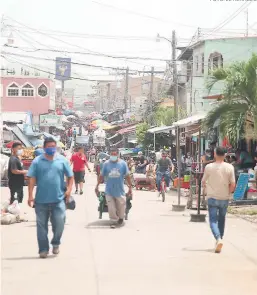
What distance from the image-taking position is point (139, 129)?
1766 inches

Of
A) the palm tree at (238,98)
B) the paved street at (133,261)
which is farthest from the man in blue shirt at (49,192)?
the palm tree at (238,98)

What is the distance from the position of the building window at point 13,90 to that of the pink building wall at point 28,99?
0.26 m

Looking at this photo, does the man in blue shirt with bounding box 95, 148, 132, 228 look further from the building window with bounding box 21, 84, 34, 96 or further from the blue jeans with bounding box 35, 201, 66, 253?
the building window with bounding box 21, 84, 34, 96

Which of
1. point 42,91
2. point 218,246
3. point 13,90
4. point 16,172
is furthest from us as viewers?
point 42,91

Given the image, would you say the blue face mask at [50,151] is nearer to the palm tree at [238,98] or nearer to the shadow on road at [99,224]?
the shadow on road at [99,224]

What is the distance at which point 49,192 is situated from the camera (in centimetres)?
916

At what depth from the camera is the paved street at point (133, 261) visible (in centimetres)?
739

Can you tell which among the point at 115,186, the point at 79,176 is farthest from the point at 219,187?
the point at 79,176

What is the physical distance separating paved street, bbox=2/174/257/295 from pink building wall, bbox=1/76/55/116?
54568mm

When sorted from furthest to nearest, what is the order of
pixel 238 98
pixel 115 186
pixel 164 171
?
pixel 164 171 → pixel 238 98 → pixel 115 186

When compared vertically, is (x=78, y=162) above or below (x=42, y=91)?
below

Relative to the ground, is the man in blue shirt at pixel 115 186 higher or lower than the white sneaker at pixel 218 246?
higher

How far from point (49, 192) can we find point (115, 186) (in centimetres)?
386

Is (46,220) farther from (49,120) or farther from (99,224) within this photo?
(49,120)
